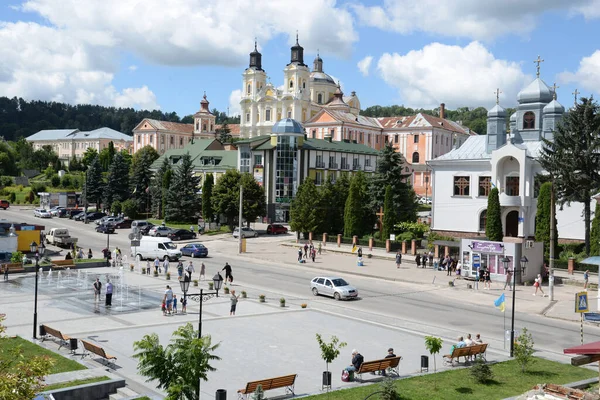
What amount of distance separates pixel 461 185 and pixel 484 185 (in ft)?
7.59

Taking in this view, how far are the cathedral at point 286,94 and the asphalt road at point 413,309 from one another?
78760mm

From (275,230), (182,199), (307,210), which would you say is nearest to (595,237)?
(307,210)

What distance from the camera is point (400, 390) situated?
1691cm

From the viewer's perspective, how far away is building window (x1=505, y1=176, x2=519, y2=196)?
54.9 m

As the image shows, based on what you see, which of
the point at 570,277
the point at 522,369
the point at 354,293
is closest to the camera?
the point at 522,369

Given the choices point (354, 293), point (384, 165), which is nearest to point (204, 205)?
point (384, 165)

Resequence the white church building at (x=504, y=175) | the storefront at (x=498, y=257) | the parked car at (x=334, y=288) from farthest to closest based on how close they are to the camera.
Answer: the white church building at (x=504, y=175) < the storefront at (x=498, y=257) < the parked car at (x=334, y=288)

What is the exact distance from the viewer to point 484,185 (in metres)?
57.0

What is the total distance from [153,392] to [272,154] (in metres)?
61.9

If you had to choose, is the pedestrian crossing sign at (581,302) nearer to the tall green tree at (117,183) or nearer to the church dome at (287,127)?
the church dome at (287,127)

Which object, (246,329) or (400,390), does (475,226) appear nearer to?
(246,329)

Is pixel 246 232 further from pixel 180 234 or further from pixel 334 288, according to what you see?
pixel 334 288

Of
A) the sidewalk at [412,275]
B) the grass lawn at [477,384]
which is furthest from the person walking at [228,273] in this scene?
the grass lawn at [477,384]

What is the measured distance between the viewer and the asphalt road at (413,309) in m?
26.1
